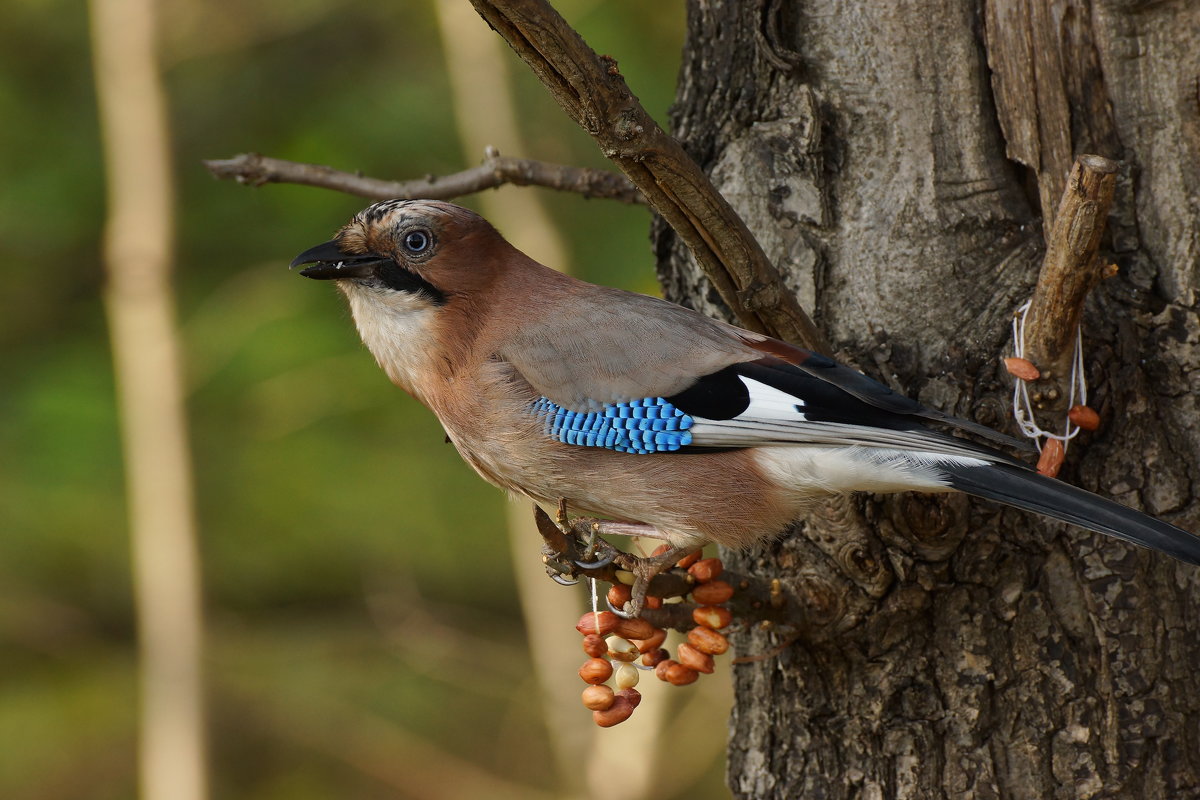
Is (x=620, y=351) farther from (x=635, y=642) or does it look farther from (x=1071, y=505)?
(x=1071, y=505)

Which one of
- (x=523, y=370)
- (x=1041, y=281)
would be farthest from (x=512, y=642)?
(x=1041, y=281)

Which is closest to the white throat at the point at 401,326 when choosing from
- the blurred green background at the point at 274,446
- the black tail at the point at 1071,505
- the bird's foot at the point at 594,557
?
the bird's foot at the point at 594,557

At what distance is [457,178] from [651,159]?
1065 millimetres

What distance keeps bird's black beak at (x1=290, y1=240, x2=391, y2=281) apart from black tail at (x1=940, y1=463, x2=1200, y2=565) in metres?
1.47

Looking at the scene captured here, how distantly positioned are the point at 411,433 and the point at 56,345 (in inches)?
93.4

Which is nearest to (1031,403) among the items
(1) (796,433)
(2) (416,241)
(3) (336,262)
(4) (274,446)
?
(1) (796,433)

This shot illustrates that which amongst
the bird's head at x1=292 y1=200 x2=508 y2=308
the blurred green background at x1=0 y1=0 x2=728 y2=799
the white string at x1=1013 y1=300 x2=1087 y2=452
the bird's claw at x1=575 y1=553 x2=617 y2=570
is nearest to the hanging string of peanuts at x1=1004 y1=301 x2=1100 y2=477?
the white string at x1=1013 y1=300 x2=1087 y2=452

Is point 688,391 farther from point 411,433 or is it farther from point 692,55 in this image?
point 411,433

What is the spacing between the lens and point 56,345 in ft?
24.5

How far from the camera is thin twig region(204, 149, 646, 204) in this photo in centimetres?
314

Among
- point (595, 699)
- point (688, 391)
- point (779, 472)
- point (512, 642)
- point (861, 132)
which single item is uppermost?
point (861, 132)

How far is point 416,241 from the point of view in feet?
9.66

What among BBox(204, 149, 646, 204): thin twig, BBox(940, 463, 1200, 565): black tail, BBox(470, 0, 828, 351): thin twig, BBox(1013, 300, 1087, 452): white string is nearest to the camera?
BBox(470, 0, 828, 351): thin twig

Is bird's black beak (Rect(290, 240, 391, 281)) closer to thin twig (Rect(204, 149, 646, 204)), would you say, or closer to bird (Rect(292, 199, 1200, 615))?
bird (Rect(292, 199, 1200, 615))
